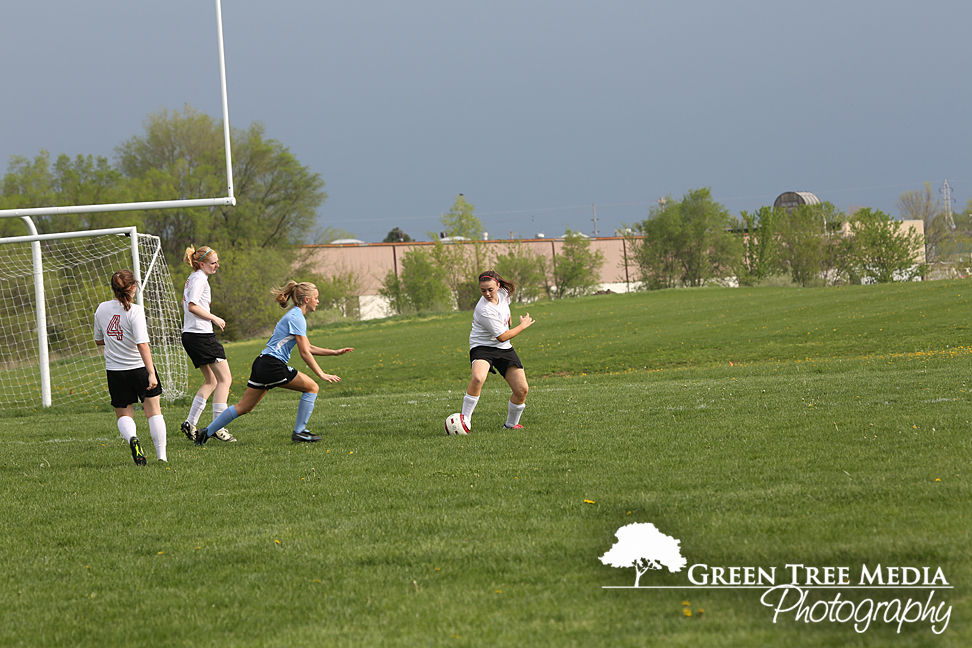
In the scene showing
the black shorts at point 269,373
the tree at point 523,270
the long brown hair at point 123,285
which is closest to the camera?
the long brown hair at point 123,285

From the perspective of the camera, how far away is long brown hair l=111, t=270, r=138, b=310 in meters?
7.93

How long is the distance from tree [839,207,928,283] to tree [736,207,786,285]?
4907 mm

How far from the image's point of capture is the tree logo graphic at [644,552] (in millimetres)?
4219

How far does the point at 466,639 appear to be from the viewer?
3496 millimetres

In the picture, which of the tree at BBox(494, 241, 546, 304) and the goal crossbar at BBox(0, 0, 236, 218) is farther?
the tree at BBox(494, 241, 546, 304)

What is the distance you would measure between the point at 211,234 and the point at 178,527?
5529 centimetres

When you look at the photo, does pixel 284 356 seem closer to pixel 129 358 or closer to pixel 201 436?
pixel 201 436

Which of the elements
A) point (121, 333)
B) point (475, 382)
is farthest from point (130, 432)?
point (475, 382)

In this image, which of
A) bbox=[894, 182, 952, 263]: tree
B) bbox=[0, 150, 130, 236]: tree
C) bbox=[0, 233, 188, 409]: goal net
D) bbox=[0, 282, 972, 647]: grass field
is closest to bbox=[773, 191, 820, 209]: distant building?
bbox=[894, 182, 952, 263]: tree

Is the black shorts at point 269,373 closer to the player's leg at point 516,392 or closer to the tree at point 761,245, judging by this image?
the player's leg at point 516,392

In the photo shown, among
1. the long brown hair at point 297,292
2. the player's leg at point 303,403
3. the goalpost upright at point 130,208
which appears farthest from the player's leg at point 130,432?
the goalpost upright at point 130,208

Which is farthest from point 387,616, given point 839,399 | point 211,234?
point 211,234

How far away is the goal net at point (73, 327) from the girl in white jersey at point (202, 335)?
18.5 feet

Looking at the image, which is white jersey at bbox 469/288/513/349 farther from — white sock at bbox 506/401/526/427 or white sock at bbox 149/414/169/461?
white sock at bbox 149/414/169/461
